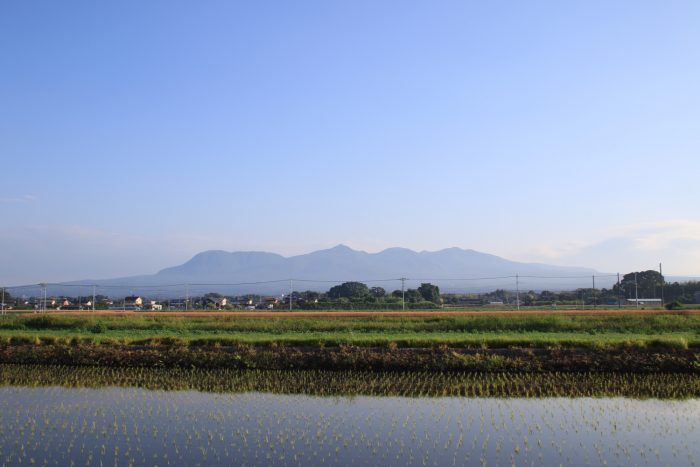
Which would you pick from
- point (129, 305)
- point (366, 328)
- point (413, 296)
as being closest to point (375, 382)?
point (366, 328)

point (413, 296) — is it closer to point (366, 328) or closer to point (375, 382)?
point (366, 328)

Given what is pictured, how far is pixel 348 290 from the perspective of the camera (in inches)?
2162

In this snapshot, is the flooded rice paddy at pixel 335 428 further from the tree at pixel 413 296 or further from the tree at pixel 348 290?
the tree at pixel 348 290

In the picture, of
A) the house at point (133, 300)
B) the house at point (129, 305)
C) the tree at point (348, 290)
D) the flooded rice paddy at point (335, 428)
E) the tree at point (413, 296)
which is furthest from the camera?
the tree at point (348, 290)

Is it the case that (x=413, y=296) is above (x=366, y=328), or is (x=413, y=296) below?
above

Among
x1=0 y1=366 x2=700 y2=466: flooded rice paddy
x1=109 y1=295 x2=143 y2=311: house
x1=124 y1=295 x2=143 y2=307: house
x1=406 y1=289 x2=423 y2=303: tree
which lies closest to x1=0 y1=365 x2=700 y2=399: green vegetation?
x1=0 y1=366 x2=700 y2=466: flooded rice paddy

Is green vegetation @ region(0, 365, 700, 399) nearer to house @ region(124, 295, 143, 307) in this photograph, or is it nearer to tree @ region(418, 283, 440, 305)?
house @ region(124, 295, 143, 307)

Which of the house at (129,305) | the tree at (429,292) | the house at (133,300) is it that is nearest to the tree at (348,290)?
the tree at (429,292)

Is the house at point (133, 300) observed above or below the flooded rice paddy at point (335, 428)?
above

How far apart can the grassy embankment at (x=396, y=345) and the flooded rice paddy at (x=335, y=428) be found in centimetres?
291

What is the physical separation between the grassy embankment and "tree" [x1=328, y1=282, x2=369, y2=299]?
31773mm

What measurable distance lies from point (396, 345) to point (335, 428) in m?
7.74

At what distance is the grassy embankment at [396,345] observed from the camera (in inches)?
561

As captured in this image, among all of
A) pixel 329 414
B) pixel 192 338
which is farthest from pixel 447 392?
pixel 192 338
